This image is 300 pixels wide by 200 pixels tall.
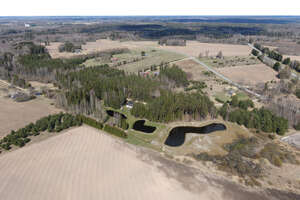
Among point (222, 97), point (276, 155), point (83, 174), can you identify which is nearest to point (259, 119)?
point (276, 155)

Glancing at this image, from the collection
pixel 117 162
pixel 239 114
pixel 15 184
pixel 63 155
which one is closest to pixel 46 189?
pixel 15 184

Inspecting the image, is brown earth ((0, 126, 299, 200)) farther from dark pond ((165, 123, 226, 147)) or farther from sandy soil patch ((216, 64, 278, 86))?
sandy soil patch ((216, 64, 278, 86))

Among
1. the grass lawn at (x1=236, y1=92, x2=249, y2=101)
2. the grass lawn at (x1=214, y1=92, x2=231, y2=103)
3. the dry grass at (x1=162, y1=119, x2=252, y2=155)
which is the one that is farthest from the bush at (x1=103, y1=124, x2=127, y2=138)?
the grass lawn at (x1=236, y1=92, x2=249, y2=101)

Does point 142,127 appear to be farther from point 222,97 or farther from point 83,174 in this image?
point 222,97

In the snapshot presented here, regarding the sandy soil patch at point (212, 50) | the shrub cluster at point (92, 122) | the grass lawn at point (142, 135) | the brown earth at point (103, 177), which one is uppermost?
the sandy soil patch at point (212, 50)

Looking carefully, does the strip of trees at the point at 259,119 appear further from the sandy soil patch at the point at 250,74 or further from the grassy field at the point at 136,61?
the grassy field at the point at 136,61

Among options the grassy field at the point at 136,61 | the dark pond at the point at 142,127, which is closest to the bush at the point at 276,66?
the grassy field at the point at 136,61
